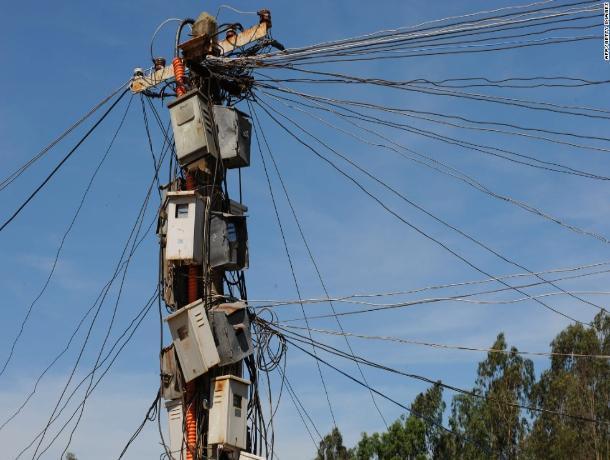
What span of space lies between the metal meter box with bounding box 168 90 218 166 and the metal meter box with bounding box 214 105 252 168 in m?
0.10

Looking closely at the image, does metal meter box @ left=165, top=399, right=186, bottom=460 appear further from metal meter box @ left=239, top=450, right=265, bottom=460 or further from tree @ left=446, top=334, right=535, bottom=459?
tree @ left=446, top=334, right=535, bottom=459

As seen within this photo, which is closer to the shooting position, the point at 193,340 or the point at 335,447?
the point at 193,340

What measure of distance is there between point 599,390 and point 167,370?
33334 mm

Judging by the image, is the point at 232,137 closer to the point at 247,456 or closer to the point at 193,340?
the point at 193,340

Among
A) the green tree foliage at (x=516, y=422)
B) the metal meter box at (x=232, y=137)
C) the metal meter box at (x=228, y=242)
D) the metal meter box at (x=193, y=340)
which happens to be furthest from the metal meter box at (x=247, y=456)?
the green tree foliage at (x=516, y=422)

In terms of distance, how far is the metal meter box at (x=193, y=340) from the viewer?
33.3 ft

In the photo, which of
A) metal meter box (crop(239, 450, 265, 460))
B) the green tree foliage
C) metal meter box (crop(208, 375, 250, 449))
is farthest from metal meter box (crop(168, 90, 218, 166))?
the green tree foliage

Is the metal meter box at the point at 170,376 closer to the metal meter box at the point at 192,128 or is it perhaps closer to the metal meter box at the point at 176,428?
the metal meter box at the point at 176,428

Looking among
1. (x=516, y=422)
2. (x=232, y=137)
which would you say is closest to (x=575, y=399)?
(x=516, y=422)

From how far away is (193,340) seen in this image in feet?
33.5

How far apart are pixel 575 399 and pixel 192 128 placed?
106ft

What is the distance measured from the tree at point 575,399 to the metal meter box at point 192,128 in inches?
1212

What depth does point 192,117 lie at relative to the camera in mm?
10914

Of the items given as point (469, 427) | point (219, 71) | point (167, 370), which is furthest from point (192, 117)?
point (469, 427)
